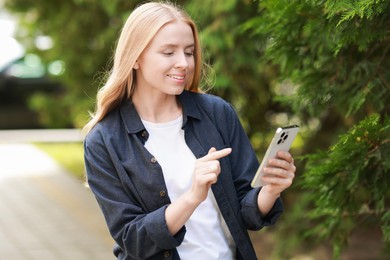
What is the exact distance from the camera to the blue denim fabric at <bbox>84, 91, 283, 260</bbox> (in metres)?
2.72

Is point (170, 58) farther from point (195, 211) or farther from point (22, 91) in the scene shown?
point (22, 91)

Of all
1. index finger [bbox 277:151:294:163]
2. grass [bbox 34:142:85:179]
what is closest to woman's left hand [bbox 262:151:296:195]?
index finger [bbox 277:151:294:163]

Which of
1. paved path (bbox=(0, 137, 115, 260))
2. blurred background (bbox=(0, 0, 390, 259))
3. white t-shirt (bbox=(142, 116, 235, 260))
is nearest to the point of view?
white t-shirt (bbox=(142, 116, 235, 260))

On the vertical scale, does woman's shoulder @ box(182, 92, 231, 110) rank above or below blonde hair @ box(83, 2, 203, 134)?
below

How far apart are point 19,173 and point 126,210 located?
7519 mm

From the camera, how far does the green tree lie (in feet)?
10.5

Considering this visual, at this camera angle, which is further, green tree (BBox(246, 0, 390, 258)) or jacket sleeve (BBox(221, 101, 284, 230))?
green tree (BBox(246, 0, 390, 258))

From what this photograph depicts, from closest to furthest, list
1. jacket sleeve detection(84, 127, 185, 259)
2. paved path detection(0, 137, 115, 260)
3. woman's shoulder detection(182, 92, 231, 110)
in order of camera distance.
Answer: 1. jacket sleeve detection(84, 127, 185, 259)
2. woman's shoulder detection(182, 92, 231, 110)
3. paved path detection(0, 137, 115, 260)

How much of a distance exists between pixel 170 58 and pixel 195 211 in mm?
543

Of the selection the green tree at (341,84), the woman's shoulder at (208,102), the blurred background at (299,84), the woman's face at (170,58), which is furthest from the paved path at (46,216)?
the woman's face at (170,58)

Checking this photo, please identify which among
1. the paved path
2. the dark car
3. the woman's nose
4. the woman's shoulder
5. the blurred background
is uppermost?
the woman's nose

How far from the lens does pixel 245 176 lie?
113 inches

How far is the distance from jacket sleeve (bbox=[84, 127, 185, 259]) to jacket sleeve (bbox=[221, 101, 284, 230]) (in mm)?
265

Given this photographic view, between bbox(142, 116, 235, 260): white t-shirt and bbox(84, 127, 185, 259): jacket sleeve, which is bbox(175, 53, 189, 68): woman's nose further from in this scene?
bbox(84, 127, 185, 259): jacket sleeve
